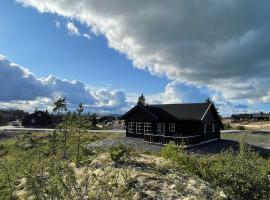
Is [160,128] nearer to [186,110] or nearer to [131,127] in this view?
[186,110]

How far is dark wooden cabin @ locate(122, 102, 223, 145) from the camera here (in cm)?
4062

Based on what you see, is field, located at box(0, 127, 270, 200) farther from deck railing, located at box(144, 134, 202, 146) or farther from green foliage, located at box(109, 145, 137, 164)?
deck railing, located at box(144, 134, 202, 146)

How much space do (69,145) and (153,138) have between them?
2319 centimetres

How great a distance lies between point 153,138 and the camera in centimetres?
3931

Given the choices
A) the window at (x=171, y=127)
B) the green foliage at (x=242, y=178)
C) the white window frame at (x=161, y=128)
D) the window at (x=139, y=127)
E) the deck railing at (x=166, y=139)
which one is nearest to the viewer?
the green foliage at (x=242, y=178)

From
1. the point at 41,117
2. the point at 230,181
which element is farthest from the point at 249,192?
the point at 41,117

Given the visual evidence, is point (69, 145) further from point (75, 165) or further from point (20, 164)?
point (20, 164)

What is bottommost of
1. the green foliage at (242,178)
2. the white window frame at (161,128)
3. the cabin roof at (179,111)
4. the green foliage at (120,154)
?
the green foliage at (242,178)

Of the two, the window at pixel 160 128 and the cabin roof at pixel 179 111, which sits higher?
the cabin roof at pixel 179 111

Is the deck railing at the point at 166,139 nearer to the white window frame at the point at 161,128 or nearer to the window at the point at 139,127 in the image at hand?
the white window frame at the point at 161,128

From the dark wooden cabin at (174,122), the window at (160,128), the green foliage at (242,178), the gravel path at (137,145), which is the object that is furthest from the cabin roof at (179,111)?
the green foliage at (242,178)

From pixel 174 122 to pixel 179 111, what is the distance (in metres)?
2.41

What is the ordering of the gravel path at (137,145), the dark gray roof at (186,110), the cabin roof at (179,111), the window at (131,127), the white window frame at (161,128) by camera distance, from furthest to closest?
the window at (131,127) → the white window frame at (161,128) → the cabin roof at (179,111) → the dark gray roof at (186,110) → the gravel path at (137,145)

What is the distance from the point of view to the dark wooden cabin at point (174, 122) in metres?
40.6
